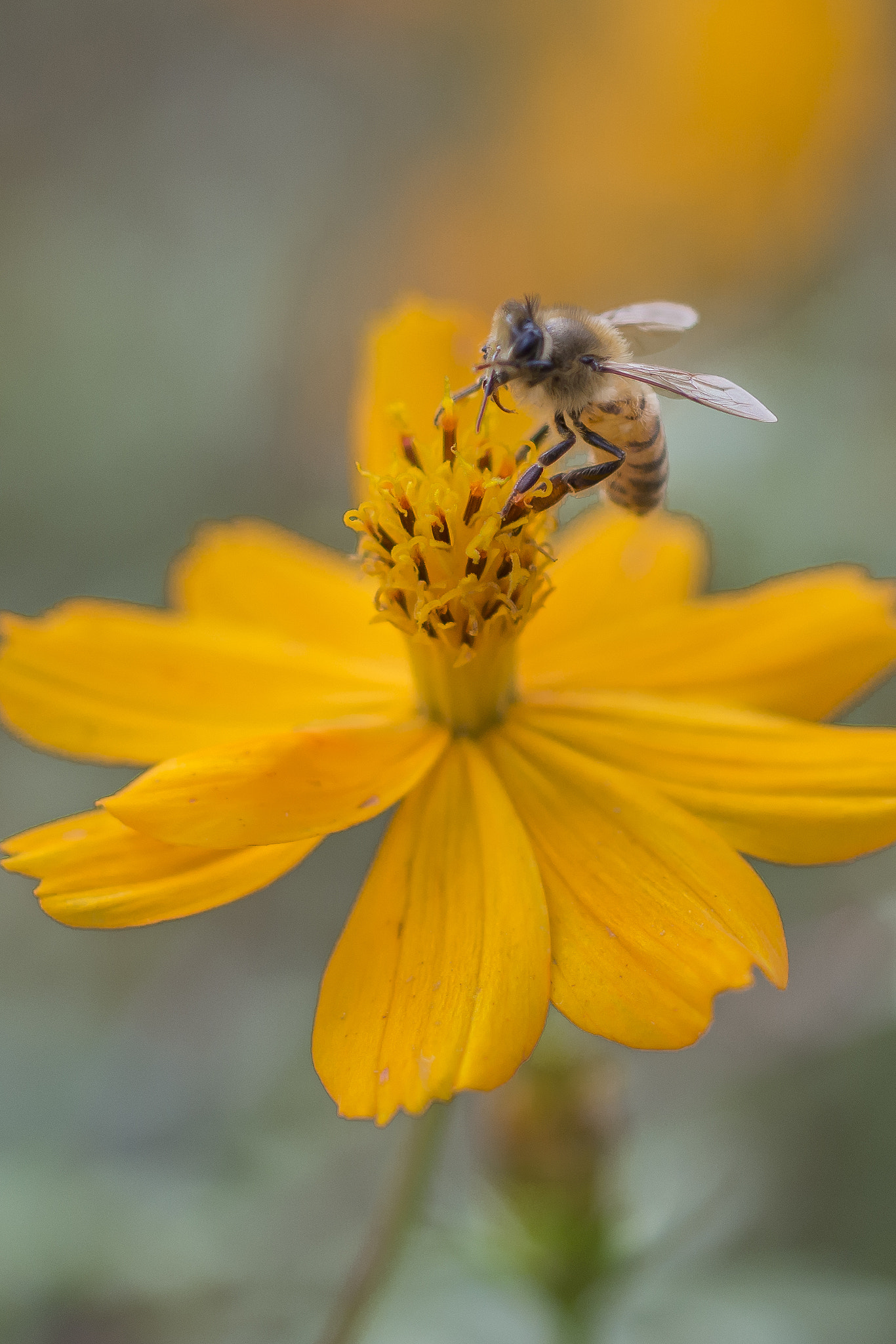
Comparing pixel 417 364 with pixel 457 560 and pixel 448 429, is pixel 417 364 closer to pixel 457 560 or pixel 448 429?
pixel 448 429

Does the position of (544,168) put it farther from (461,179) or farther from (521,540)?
(521,540)

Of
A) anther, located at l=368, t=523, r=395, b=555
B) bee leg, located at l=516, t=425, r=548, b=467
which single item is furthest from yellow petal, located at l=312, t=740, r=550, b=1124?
bee leg, located at l=516, t=425, r=548, b=467

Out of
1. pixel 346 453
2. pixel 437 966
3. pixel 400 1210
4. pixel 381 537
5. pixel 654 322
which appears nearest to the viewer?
pixel 437 966

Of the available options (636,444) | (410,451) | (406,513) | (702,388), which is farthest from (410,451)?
(702,388)

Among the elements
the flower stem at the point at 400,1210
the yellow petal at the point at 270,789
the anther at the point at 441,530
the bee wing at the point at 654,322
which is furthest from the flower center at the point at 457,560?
the flower stem at the point at 400,1210

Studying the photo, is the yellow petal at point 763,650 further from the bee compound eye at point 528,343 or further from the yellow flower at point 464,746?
the bee compound eye at point 528,343

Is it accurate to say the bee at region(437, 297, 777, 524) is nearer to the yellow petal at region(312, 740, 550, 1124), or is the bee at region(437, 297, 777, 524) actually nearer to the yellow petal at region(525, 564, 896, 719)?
the yellow petal at region(525, 564, 896, 719)

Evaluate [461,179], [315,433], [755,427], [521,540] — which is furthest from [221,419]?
[521,540]
